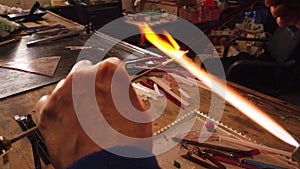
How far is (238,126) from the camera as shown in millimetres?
941

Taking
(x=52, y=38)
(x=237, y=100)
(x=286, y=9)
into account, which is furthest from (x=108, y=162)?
(x=52, y=38)

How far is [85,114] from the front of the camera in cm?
53

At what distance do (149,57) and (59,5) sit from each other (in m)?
1.89

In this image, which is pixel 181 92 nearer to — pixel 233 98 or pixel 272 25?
pixel 233 98

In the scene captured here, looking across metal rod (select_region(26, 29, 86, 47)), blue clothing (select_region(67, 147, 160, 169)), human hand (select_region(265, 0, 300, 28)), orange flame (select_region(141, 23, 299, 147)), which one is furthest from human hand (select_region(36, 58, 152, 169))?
metal rod (select_region(26, 29, 86, 47))

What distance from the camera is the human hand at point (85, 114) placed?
0.50m

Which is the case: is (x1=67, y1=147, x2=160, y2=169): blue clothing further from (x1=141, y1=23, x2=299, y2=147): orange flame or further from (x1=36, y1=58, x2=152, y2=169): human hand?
(x1=141, y1=23, x2=299, y2=147): orange flame

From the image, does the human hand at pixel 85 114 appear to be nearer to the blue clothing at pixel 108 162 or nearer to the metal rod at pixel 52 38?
the blue clothing at pixel 108 162

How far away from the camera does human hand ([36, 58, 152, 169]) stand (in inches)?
19.8

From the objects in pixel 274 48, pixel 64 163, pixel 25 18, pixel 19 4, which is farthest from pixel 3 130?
pixel 19 4

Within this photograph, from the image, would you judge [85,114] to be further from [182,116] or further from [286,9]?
[286,9]

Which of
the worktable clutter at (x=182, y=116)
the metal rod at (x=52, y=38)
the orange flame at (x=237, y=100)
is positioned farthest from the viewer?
the metal rod at (x=52, y=38)

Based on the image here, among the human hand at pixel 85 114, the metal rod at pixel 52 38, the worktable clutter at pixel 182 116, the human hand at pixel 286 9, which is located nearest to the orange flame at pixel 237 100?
the worktable clutter at pixel 182 116

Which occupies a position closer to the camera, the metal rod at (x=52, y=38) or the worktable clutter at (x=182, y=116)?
the worktable clutter at (x=182, y=116)
